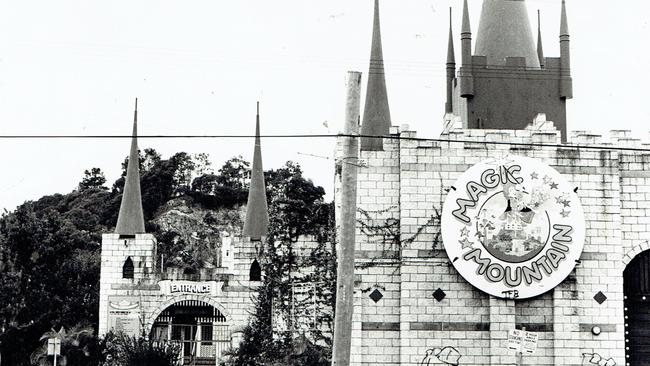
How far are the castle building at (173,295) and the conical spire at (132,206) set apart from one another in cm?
151

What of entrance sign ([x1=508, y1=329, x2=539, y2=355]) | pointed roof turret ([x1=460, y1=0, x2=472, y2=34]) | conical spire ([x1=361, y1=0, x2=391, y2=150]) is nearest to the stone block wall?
entrance sign ([x1=508, y1=329, x2=539, y2=355])

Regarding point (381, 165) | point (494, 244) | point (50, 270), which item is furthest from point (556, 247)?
point (50, 270)

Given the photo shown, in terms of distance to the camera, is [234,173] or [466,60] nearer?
[466,60]

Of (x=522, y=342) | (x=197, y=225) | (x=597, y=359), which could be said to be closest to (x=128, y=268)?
(x=597, y=359)

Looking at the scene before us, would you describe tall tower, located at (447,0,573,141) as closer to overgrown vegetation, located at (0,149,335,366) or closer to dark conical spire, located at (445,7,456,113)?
dark conical spire, located at (445,7,456,113)

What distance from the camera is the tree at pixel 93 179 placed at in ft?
372

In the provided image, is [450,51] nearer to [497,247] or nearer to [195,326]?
[195,326]

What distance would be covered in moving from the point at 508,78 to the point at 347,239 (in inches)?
850

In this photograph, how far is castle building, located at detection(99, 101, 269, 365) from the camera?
41406 mm

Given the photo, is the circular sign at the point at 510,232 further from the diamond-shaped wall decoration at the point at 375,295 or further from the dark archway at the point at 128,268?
the dark archway at the point at 128,268

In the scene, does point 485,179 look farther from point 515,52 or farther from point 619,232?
point 515,52

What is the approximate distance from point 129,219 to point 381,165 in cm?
2097

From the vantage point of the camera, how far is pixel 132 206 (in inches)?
1789

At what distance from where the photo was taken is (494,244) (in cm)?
2588
